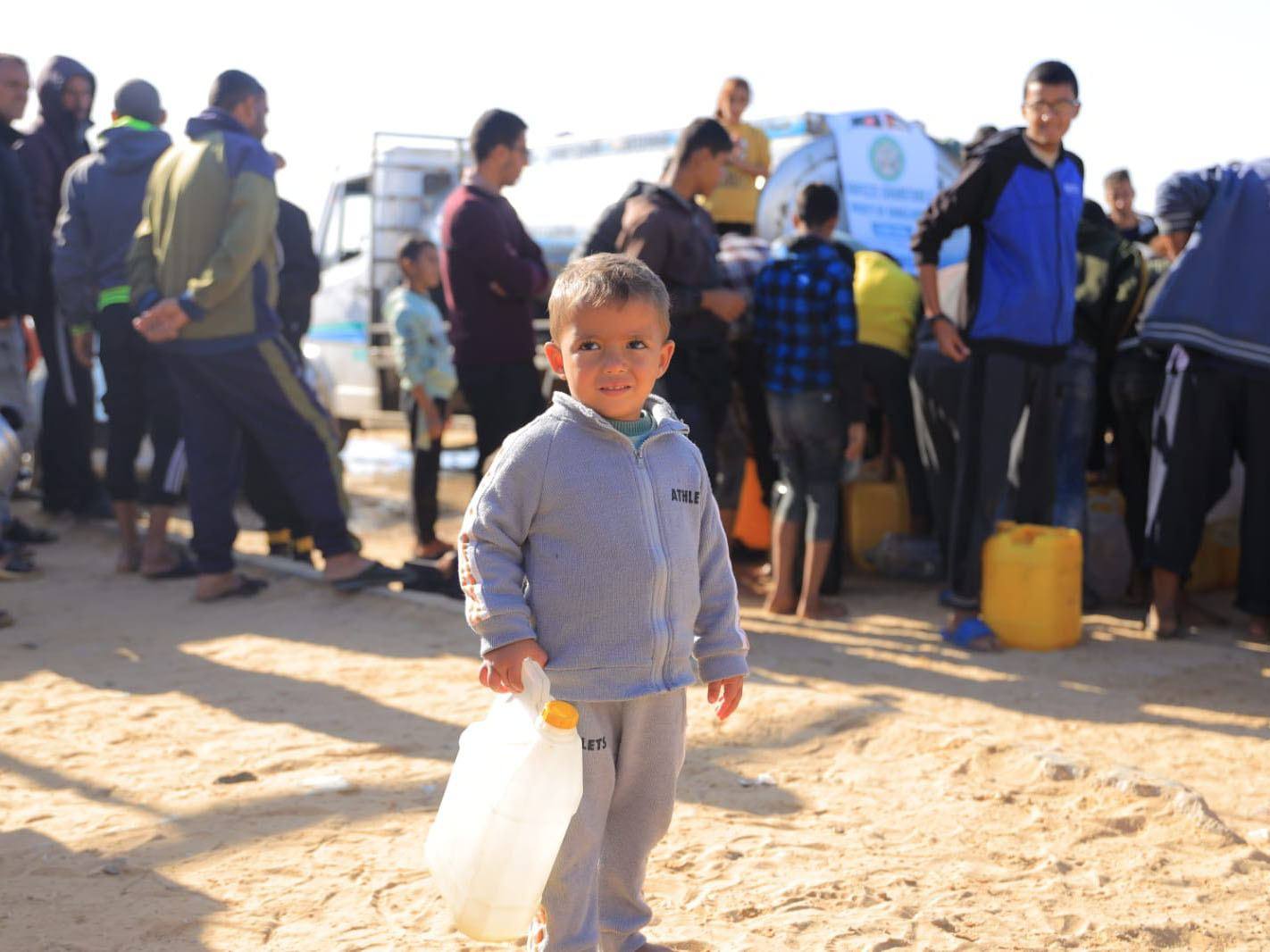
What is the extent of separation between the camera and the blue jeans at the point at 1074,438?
6430 mm

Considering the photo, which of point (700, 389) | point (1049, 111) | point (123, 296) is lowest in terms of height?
point (700, 389)

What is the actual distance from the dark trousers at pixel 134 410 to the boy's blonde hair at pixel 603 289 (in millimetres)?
4663

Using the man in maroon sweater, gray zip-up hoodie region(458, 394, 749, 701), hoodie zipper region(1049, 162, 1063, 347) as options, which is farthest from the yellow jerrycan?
gray zip-up hoodie region(458, 394, 749, 701)

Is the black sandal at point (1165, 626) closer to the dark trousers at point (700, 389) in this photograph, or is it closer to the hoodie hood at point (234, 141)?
the dark trousers at point (700, 389)

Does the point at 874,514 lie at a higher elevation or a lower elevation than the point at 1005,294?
lower

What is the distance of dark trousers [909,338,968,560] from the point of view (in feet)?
20.6

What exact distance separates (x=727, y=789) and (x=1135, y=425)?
3.65 meters

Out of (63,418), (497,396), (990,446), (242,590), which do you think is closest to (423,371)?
(497,396)

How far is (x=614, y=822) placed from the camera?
270 cm

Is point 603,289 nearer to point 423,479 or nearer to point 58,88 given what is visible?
point 423,479

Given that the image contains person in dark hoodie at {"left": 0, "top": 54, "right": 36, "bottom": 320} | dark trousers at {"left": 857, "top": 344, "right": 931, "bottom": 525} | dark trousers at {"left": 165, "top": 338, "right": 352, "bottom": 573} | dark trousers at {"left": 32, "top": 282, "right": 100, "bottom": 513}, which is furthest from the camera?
dark trousers at {"left": 32, "top": 282, "right": 100, "bottom": 513}

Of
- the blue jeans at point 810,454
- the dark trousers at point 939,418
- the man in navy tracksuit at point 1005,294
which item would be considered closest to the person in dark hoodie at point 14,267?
the blue jeans at point 810,454

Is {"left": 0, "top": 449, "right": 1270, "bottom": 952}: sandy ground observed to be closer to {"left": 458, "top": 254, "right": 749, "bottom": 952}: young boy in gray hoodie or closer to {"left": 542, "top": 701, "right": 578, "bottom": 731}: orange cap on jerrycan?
{"left": 458, "top": 254, "right": 749, "bottom": 952}: young boy in gray hoodie

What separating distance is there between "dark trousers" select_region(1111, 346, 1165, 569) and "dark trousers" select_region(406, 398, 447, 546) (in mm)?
3572
